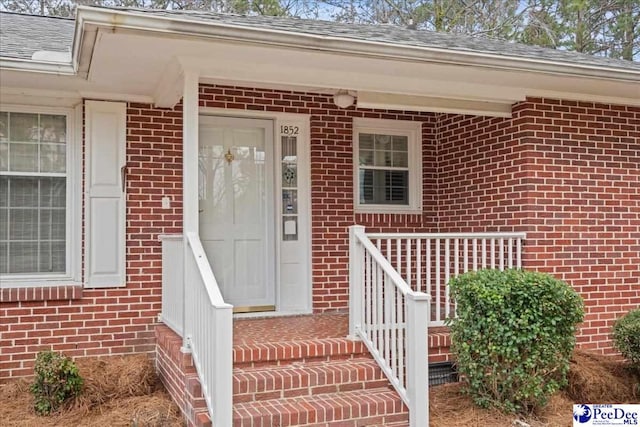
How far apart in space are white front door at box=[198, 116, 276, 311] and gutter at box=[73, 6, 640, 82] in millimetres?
1894

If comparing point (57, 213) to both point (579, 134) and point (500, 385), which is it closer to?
point (500, 385)

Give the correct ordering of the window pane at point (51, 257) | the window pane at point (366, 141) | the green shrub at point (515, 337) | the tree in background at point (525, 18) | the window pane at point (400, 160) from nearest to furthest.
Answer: the green shrub at point (515, 337), the window pane at point (51, 257), the window pane at point (366, 141), the window pane at point (400, 160), the tree in background at point (525, 18)

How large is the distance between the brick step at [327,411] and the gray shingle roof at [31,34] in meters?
3.43

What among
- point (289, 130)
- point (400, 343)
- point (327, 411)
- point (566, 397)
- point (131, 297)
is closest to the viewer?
point (327, 411)

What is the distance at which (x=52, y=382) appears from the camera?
4.68 metres

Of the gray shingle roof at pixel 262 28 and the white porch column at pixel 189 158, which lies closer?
the gray shingle roof at pixel 262 28

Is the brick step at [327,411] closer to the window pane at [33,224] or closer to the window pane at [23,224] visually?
the window pane at [33,224]

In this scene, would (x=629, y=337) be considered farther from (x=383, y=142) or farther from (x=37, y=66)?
(x=37, y=66)

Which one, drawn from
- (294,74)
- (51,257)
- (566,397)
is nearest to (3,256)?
(51,257)

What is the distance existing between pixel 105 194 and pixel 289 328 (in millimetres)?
2197

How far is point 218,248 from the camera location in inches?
243

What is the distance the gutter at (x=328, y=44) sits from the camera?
12.5ft

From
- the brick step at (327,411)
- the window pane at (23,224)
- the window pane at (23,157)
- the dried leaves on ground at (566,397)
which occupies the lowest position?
the dried leaves on ground at (566,397)

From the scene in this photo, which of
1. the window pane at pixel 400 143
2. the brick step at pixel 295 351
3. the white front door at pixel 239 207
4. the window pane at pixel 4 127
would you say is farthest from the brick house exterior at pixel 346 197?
the brick step at pixel 295 351
